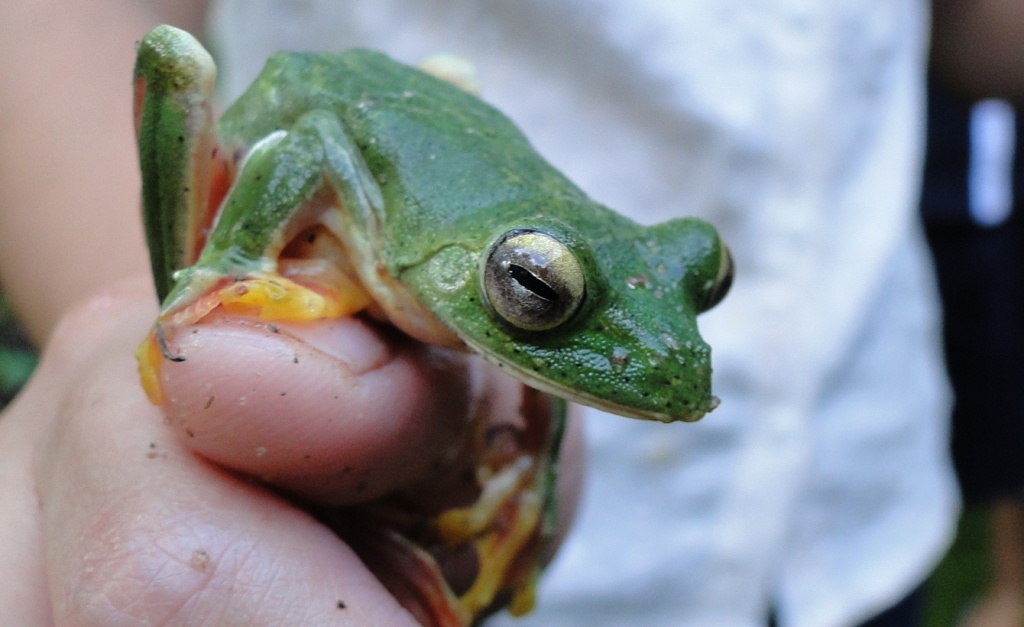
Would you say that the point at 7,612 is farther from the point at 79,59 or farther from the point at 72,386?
the point at 79,59

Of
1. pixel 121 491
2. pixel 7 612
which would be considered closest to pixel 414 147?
pixel 121 491

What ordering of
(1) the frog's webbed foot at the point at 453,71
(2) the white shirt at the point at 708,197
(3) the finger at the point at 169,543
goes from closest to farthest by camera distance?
(3) the finger at the point at 169,543 < (1) the frog's webbed foot at the point at 453,71 < (2) the white shirt at the point at 708,197

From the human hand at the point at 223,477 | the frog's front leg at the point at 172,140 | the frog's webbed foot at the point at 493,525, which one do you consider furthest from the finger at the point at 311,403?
the frog's front leg at the point at 172,140

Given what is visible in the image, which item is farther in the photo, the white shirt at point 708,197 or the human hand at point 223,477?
the white shirt at point 708,197

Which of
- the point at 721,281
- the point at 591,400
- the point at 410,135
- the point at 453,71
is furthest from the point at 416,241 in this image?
the point at 453,71

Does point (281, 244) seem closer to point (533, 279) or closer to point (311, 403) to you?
point (311, 403)

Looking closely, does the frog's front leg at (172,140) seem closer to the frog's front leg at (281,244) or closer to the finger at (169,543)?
the frog's front leg at (281,244)
